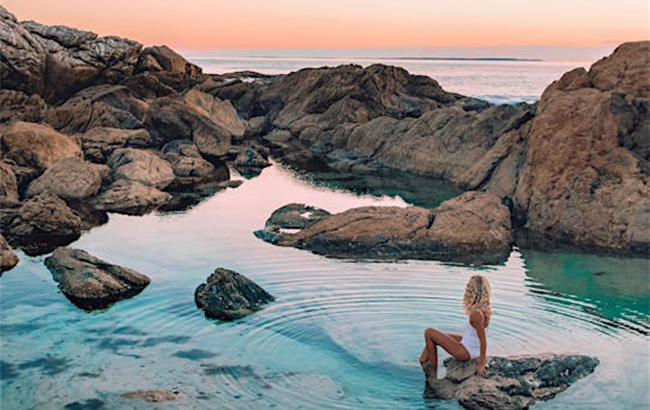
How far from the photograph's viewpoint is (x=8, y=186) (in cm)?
2514

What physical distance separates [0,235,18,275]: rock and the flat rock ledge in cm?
1102

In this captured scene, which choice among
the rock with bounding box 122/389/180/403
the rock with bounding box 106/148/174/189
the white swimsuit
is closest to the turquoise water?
the rock with bounding box 122/389/180/403

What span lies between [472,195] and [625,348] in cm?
994

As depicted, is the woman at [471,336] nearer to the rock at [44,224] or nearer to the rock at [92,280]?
the rock at [92,280]

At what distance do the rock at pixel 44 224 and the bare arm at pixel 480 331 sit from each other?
1309 centimetres

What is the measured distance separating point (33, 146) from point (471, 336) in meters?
22.3

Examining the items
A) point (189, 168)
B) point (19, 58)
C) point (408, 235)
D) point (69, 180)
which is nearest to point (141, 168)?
point (189, 168)

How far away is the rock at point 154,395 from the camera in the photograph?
438 inches

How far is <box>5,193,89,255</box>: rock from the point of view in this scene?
68.8 feet

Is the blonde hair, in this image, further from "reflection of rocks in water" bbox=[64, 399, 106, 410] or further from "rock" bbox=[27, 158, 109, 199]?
"rock" bbox=[27, 158, 109, 199]

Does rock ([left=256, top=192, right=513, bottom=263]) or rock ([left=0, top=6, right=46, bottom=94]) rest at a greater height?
rock ([left=0, top=6, right=46, bottom=94])

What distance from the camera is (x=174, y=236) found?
70.9ft

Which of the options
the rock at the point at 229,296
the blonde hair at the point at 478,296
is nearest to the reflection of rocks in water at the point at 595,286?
the blonde hair at the point at 478,296

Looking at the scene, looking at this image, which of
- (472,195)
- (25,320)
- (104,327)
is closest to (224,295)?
(104,327)
